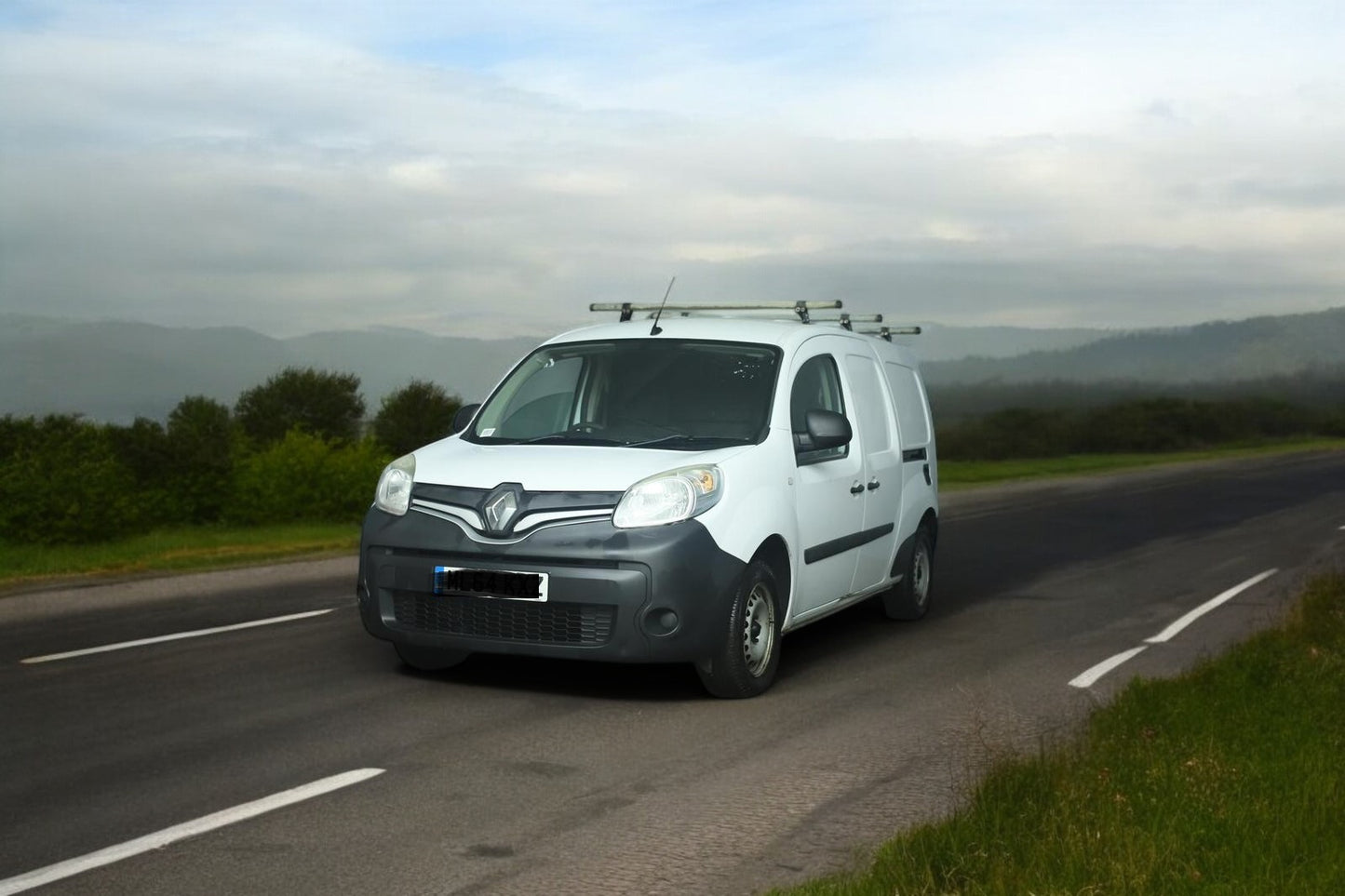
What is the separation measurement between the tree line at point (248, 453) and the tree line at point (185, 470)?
0.09 m

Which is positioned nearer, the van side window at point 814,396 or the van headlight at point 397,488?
the van headlight at point 397,488

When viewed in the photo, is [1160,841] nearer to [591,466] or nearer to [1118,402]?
[591,466]

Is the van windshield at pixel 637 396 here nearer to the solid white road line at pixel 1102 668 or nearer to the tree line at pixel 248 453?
the solid white road line at pixel 1102 668

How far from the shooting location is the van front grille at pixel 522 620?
7.65 meters

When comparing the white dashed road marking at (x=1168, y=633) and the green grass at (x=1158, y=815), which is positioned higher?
the green grass at (x=1158, y=815)

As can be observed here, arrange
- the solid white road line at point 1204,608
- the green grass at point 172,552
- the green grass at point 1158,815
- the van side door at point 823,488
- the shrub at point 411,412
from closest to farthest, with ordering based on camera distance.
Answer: the green grass at point 1158,815
the van side door at point 823,488
the solid white road line at point 1204,608
the green grass at point 172,552
the shrub at point 411,412

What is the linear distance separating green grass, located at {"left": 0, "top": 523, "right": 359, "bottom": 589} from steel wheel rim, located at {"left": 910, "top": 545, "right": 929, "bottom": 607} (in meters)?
6.68

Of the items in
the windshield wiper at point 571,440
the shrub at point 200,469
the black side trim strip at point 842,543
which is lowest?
the shrub at point 200,469

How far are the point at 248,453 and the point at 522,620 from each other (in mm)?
75686

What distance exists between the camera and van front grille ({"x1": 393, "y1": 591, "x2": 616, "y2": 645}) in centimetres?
765

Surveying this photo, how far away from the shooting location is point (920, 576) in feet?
37.2

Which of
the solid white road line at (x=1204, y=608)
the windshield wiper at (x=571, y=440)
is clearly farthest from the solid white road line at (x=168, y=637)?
the solid white road line at (x=1204, y=608)

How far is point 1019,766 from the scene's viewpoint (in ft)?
19.2

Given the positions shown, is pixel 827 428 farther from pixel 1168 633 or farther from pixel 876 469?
pixel 1168 633
